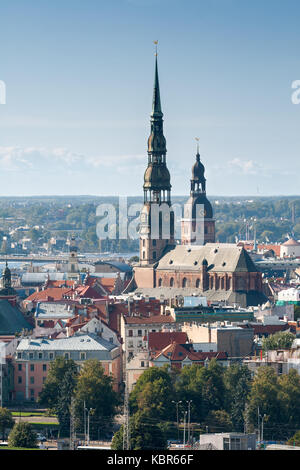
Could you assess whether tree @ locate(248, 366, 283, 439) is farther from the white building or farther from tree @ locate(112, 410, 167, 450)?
the white building

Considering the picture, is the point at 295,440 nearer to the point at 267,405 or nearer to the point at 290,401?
the point at 267,405

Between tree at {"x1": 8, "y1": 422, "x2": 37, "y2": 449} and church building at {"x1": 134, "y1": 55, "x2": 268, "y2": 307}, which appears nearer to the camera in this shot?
tree at {"x1": 8, "y1": 422, "x2": 37, "y2": 449}

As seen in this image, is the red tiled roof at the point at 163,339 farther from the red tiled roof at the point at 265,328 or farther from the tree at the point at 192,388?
the tree at the point at 192,388

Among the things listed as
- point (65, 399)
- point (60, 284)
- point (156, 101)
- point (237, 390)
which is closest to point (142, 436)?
point (237, 390)

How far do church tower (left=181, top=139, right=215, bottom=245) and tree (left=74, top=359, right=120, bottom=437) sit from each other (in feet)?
224

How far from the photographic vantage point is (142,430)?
182 ft

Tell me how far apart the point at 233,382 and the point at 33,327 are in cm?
2458

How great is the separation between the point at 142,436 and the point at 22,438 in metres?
4.66

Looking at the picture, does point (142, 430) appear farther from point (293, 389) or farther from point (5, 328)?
point (5, 328)

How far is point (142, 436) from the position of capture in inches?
2160

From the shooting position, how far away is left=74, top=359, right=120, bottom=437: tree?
203 ft

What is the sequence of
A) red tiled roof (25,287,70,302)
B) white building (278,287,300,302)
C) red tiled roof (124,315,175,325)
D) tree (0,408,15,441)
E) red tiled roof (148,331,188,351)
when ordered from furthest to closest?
white building (278,287,300,302) < red tiled roof (25,287,70,302) < red tiled roof (124,315,175,325) < red tiled roof (148,331,188,351) < tree (0,408,15,441)

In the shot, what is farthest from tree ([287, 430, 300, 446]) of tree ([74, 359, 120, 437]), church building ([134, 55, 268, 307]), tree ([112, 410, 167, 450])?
church building ([134, 55, 268, 307])
